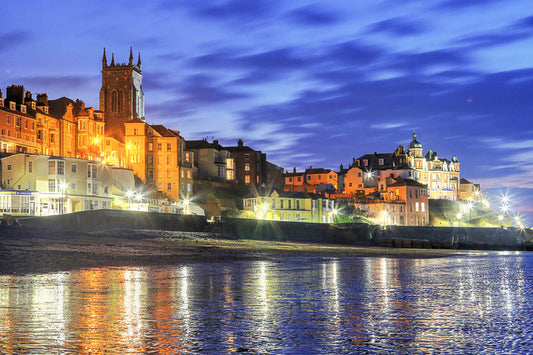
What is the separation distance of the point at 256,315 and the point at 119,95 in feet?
367

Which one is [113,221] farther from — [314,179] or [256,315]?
[314,179]

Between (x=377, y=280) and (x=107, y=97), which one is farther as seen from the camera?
(x=107, y=97)

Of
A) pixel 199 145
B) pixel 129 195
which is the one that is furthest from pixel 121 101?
pixel 129 195

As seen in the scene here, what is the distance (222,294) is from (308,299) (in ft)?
10.3

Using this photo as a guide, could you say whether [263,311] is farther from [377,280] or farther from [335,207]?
[335,207]

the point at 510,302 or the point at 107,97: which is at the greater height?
the point at 107,97

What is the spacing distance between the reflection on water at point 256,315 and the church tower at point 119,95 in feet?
313

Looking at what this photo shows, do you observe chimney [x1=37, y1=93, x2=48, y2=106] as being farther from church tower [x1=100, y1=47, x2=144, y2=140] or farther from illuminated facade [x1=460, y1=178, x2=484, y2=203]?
illuminated facade [x1=460, y1=178, x2=484, y2=203]

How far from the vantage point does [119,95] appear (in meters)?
123

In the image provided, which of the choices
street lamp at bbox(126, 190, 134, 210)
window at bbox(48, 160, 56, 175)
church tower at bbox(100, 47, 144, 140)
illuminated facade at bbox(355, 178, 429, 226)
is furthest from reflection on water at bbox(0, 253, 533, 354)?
illuminated facade at bbox(355, 178, 429, 226)

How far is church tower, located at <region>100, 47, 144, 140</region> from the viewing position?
11944 centimetres

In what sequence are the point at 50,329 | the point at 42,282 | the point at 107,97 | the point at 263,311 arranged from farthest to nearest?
the point at 107,97
the point at 42,282
the point at 263,311
the point at 50,329

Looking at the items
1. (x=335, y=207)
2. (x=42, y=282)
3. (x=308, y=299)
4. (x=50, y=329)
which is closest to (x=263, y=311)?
(x=308, y=299)

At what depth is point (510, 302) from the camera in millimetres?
20156
